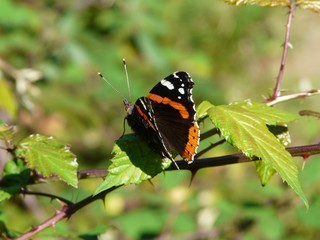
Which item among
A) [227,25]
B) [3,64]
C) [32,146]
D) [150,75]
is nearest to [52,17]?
[150,75]

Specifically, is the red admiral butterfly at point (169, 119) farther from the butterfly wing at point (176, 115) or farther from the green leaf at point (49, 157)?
the green leaf at point (49, 157)

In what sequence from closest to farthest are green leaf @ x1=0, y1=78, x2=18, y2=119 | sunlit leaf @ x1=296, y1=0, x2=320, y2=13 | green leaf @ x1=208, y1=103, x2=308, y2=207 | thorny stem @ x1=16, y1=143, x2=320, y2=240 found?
1. green leaf @ x1=208, y1=103, x2=308, y2=207
2. thorny stem @ x1=16, y1=143, x2=320, y2=240
3. sunlit leaf @ x1=296, y1=0, x2=320, y2=13
4. green leaf @ x1=0, y1=78, x2=18, y2=119

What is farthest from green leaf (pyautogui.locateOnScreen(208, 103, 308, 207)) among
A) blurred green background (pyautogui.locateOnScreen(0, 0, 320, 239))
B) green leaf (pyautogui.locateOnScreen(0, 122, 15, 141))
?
blurred green background (pyautogui.locateOnScreen(0, 0, 320, 239))

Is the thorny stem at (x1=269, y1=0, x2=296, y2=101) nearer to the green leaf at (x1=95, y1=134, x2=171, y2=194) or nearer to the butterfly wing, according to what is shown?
the butterfly wing

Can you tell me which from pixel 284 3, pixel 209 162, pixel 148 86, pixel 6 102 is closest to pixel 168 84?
pixel 209 162

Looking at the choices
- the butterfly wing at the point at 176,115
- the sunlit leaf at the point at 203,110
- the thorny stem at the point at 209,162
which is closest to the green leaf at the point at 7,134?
the thorny stem at the point at 209,162

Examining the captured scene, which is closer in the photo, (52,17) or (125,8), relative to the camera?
(52,17)

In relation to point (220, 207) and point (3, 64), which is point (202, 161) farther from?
point (3, 64)
